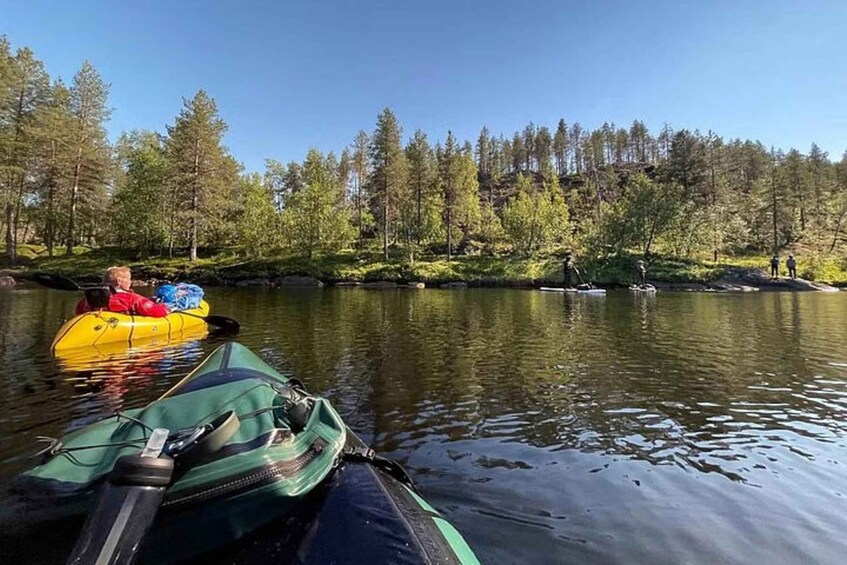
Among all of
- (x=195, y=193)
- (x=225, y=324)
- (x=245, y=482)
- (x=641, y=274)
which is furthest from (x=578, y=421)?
(x=195, y=193)

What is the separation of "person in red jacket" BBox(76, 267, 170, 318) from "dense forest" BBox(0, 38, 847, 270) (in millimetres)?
41855

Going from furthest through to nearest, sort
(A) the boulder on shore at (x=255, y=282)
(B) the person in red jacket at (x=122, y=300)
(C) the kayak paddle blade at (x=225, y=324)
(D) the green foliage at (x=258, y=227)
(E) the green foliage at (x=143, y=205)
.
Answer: (D) the green foliage at (x=258, y=227)
(E) the green foliage at (x=143, y=205)
(A) the boulder on shore at (x=255, y=282)
(C) the kayak paddle blade at (x=225, y=324)
(B) the person in red jacket at (x=122, y=300)

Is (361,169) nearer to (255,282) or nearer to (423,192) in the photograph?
(423,192)

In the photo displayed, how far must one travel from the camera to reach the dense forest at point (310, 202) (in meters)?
50.3

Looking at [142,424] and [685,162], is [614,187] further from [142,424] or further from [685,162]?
[142,424]

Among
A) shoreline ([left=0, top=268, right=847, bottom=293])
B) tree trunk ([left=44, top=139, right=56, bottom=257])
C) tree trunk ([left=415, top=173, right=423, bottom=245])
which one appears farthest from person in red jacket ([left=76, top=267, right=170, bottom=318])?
tree trunk ([left=415, top=173, right=423, bottom=245])

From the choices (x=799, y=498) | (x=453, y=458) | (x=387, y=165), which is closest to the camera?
(x=799, y=498)

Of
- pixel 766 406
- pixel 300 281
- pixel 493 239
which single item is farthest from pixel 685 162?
pixel 766 406

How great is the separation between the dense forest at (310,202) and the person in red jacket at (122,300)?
4186cm

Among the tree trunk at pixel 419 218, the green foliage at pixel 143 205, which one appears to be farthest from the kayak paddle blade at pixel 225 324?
the tree trunk at pixel 419 218

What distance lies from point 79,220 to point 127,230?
16.6 ft

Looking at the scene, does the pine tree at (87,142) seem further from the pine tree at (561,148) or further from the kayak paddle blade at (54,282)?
the pine tree at (561,148)

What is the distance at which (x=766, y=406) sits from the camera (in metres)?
8.75

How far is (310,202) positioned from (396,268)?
14.7m
